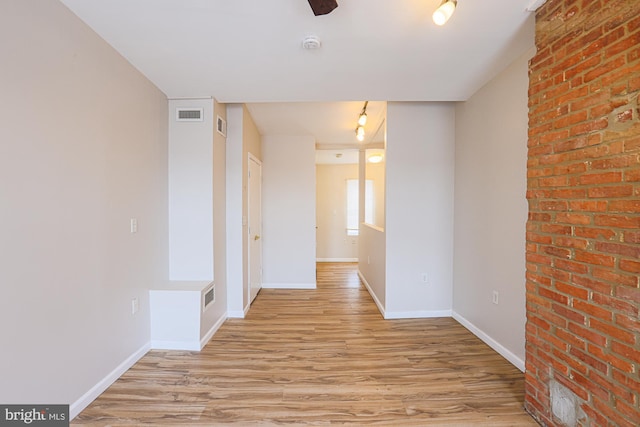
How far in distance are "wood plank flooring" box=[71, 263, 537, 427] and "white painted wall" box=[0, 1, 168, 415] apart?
1.35 feet

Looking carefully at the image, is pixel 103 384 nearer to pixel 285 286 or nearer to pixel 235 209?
pixel 235 209

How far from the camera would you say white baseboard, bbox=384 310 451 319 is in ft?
10.2

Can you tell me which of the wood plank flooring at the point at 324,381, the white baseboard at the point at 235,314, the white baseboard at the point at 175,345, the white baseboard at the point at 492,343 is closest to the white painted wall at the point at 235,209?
the white baseboard at the point at 235,314

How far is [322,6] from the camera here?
4.60ft

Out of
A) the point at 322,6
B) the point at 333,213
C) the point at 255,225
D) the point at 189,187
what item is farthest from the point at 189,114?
the point at 333,213

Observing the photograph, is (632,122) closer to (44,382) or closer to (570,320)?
(570,320)

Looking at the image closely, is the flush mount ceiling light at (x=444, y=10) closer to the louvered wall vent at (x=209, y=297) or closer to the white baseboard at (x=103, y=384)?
the louvered wall vent at (x=209, y=297)

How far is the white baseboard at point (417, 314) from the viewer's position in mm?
3121

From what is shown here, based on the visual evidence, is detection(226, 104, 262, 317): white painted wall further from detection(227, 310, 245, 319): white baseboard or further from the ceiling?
the ceiling

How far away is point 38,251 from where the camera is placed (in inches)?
55.3

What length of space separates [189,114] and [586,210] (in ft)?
10.3

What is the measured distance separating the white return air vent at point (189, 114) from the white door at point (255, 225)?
961mm

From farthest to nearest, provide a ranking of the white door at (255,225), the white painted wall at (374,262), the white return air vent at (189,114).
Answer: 1. the white door at (255,225)
2. the white painted wall at (374,262)
3. the white return air vent at (189,114)

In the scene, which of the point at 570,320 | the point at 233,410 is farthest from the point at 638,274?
the point at 233,410
